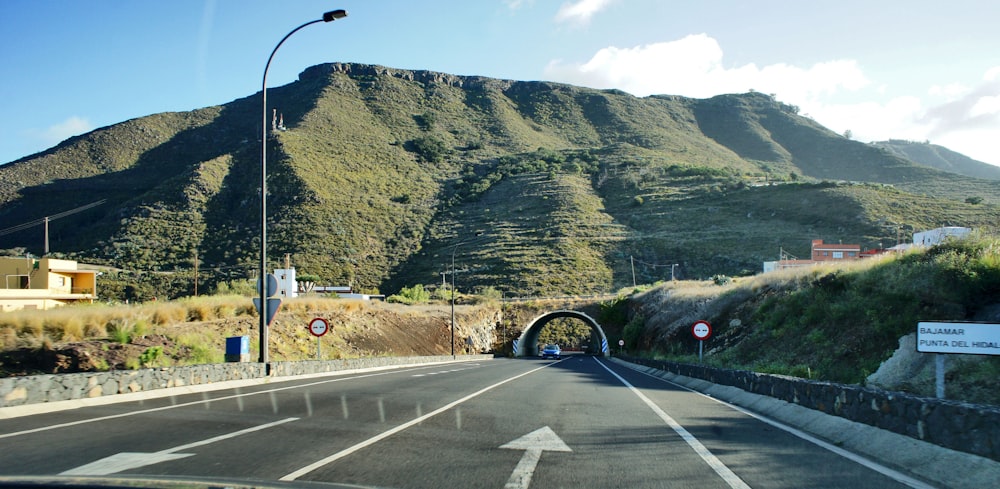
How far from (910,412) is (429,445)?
5.52m

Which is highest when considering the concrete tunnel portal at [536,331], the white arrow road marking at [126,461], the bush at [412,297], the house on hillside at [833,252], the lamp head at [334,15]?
the lamp head at [334,15]

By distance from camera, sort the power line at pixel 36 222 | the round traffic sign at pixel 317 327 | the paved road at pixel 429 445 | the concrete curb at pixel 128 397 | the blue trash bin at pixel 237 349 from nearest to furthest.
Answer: the paved road at pixel 429 445
the concrete curb at pixel 128 397
the blue trash bin at pixel 237 349
the round traffic sign at pixel 317 327
the power line at pixel 36 222

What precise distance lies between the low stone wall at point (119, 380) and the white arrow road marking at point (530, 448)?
844 cm

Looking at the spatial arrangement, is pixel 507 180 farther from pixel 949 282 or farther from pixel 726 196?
pixel 949 282

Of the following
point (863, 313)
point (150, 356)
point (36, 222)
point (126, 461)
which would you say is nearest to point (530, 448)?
point (126, 461)

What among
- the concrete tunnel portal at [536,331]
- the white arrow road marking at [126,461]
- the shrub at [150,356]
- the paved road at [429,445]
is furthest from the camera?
the concrete tunnel portal at [536,331]

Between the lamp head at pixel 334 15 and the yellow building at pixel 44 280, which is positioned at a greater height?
the lamp head at pixel 334 15

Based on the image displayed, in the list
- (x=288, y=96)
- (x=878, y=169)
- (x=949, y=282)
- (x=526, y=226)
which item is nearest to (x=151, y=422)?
(x=949, y=282)

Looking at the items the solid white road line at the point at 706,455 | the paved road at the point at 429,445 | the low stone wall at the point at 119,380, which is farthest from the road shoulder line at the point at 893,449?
the low stone wall at the point at 119,380

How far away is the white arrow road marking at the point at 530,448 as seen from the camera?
7000mm

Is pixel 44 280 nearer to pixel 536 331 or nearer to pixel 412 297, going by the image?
pixel 412 297

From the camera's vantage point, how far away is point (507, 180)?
102 m

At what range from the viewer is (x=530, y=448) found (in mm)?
8898

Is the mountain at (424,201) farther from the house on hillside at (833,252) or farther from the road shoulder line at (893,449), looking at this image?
the road shoulder line at (893,449)
